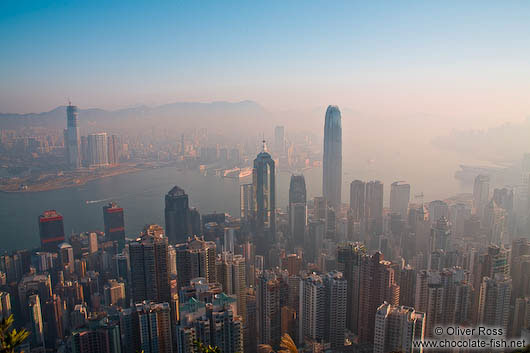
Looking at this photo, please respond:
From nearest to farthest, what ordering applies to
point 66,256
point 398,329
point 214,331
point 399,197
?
point 214,331 → point 398,329 → point 66,256 → point 399,197

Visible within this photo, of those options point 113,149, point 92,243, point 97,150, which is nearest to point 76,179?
point 97,150

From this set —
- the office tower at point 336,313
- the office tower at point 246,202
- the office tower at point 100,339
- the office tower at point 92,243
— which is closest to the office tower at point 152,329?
the office tower at point 100,339

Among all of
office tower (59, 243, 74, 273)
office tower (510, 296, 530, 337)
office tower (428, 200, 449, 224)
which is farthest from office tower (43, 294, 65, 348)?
office tower (428, 200, 449, 224)

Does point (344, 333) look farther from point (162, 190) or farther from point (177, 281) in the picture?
point (162, 190)

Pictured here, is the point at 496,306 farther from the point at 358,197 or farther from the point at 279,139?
the point at 279,139

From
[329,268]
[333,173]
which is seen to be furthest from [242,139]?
[329,268]

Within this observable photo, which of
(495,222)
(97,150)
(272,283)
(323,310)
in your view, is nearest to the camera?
(323,310)

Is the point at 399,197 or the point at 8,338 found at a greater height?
the point at 8,338
